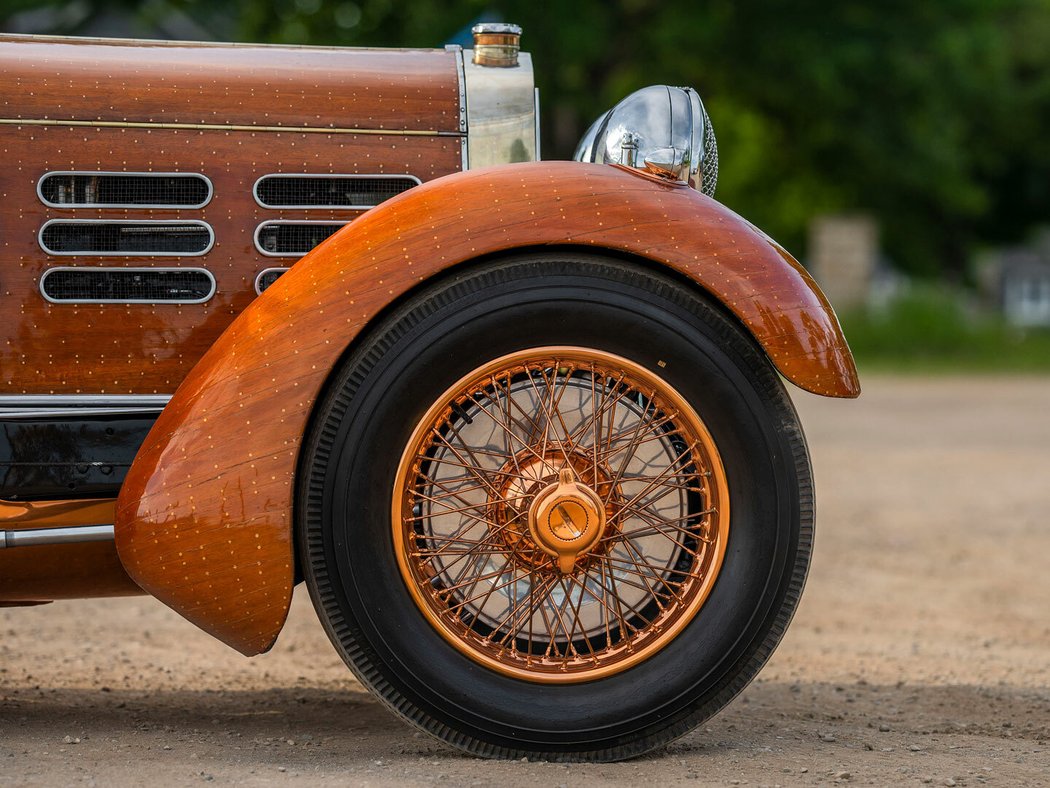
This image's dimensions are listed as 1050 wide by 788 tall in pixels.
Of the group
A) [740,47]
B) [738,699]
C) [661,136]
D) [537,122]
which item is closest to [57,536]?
[537,122]

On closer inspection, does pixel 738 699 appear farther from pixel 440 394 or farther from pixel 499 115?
pixel 499 115

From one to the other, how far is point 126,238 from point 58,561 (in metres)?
0.81

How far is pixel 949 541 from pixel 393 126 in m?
5.00

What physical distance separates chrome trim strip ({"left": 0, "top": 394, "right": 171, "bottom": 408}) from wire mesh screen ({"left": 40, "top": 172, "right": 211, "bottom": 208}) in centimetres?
47

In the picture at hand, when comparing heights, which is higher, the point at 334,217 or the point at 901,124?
the point at 901,124

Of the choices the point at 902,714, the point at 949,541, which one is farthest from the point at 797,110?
the point at 902,714

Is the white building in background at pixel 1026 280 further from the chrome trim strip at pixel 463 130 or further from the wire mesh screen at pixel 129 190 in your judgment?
the wire mesh screen at pixel 129 190

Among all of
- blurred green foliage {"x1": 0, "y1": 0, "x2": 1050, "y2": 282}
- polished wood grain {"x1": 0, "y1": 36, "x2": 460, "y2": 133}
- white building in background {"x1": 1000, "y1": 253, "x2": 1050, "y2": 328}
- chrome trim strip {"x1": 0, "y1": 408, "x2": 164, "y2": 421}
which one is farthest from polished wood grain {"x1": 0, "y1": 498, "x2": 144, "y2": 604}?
white building in background {"x1": 1000, "y1": 253, "x2": 1050, "y2": 328}

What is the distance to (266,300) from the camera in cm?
304

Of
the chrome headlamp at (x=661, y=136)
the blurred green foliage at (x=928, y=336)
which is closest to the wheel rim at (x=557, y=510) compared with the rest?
the chrome headlamp at (x=661, y=136)

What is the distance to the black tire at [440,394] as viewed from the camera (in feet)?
9.80

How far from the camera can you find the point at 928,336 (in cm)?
2245

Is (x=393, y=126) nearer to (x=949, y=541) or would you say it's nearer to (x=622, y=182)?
(x=622, y=182)

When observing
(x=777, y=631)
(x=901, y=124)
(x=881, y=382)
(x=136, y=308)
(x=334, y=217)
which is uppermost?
(x=901, y=124)
